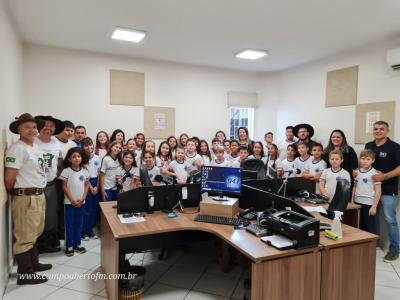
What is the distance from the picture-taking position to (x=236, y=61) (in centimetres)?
579

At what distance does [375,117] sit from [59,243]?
510 cm

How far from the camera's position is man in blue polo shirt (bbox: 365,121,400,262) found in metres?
3.79

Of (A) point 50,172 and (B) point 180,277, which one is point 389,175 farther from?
(A) point 50,172

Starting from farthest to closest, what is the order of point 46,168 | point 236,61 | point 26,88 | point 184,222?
1. point 236,61
2. point 26,88
3. point 46,168
4. point 184,222

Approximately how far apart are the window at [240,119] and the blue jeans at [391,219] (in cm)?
346

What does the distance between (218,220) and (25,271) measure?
2074 millimetres

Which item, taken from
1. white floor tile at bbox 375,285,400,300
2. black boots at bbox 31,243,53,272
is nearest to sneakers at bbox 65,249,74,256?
black boots at bbox 31,243,53,272

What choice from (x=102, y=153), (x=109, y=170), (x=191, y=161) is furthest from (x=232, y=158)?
(x=102, y=153)

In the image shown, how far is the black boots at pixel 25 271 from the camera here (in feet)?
9.75

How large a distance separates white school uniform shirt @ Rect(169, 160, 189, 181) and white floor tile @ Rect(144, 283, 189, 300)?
5.35 feet

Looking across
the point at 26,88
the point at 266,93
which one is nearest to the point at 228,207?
the point at 26,88

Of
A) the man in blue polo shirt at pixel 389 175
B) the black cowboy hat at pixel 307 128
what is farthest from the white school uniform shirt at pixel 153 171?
the man in blue polo shirt at pixel 389 175

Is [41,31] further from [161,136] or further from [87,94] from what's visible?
[161,136]

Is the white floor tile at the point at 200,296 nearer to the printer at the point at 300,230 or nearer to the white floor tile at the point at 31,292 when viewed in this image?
the printer at the point at 300,230
